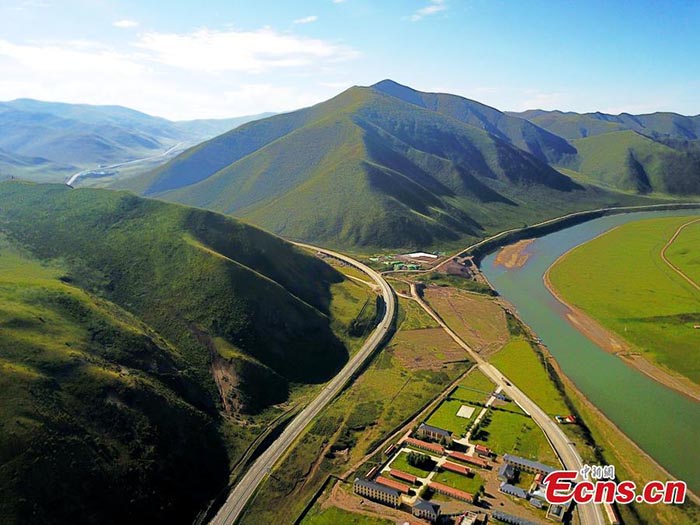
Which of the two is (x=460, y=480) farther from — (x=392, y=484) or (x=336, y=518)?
(x=336, y=518)

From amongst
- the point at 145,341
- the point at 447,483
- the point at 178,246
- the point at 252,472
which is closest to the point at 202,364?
the point at 145,341

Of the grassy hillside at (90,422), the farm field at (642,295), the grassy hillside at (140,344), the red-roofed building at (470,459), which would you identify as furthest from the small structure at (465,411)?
the farm field at (642,295)

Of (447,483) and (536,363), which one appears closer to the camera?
(447,483)

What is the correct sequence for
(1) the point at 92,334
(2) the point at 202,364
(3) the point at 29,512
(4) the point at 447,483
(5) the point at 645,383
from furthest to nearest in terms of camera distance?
(5) the point at 645,383 < (2) the point at 202,364 < (1) the point at 92,334 < (4) the point at 447,483 < (3) the point at 29,512

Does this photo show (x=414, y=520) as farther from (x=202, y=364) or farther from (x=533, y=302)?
(x=533, y=302)

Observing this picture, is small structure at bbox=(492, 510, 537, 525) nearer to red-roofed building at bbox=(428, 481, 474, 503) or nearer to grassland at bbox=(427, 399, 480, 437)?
red-roofed building at bbox=(428, 481, 474, 503)

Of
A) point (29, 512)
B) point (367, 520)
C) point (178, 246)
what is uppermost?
point (178, 246)

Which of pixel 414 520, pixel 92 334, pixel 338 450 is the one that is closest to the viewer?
pixel 414 520

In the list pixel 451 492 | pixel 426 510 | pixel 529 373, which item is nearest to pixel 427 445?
pixel 451 492
